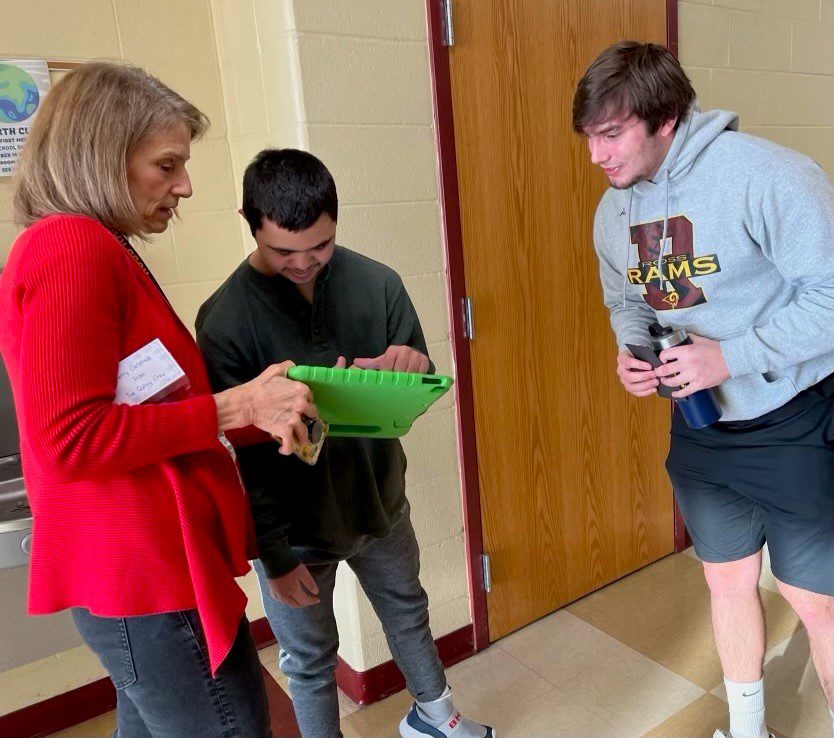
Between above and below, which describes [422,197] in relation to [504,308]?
above

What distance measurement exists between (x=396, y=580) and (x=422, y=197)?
0.96 m

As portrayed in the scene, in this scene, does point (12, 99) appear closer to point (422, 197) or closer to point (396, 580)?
point (422, 197)

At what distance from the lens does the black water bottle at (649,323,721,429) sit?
1.37m

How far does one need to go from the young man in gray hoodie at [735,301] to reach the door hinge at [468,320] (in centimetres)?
52

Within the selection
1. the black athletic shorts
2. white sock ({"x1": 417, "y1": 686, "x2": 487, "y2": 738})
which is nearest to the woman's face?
the black athletic shorts

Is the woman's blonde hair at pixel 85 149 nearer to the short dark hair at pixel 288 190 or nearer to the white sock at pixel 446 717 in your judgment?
the short dark hair at pixel 288 190

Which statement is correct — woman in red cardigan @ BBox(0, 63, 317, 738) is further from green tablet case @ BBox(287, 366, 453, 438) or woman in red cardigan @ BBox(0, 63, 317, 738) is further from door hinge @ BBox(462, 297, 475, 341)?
door hinge @ BBox(462, 297, 475, 341)

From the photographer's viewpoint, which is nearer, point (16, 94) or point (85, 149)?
point (85, 149)

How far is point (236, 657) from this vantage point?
3.33 feet

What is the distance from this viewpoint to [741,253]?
1.32m

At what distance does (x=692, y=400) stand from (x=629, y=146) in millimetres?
501

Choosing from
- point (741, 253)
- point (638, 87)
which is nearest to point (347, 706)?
point (741, 253)

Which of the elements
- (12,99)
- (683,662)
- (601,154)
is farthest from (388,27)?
(683,662)

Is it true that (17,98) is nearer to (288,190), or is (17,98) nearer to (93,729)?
(288,190)
